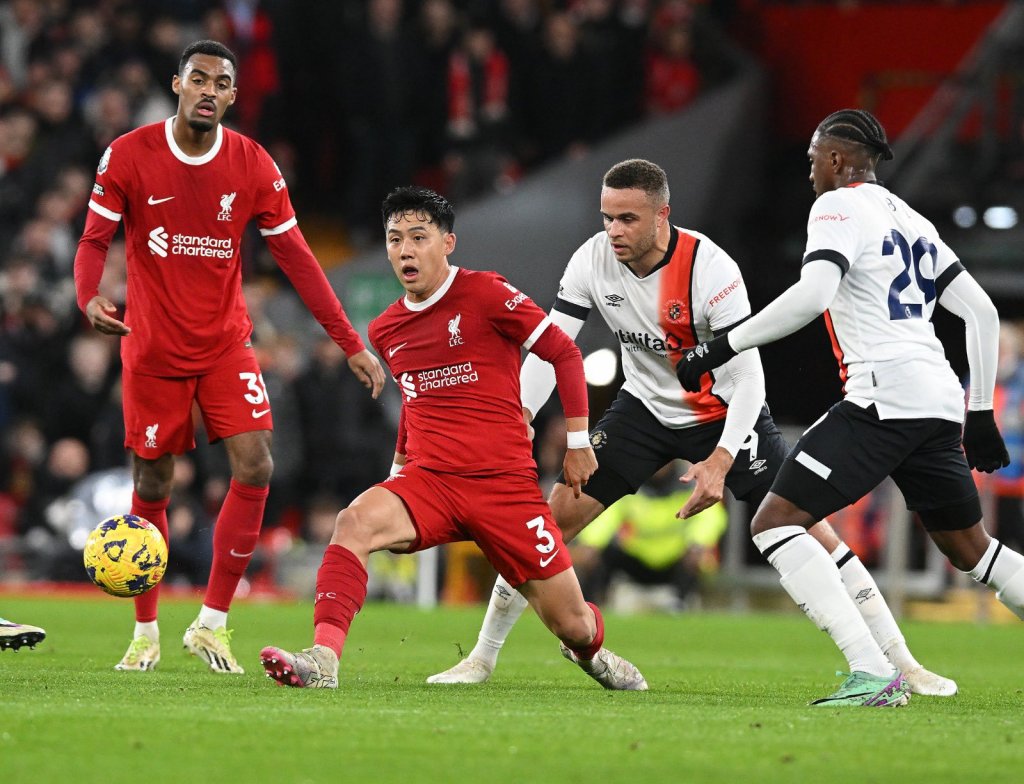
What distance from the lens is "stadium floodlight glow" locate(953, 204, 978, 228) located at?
666 inches

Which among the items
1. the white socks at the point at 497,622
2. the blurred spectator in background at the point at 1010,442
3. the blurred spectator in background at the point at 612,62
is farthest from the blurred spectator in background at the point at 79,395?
the white socks at the point at 497,622

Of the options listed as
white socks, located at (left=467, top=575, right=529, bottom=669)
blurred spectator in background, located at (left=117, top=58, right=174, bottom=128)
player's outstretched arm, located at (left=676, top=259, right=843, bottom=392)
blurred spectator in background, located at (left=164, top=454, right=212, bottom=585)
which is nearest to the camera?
player's outstretched arm, located at (left=676, top=259, right=843, bottom=392)

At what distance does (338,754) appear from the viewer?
4.82 metres

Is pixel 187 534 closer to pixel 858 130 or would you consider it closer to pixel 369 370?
pixel 369 370

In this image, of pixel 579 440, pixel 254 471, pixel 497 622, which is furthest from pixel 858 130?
pixel 254 471

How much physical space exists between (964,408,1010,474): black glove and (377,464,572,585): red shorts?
66.7 inches

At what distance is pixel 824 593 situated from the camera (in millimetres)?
6691

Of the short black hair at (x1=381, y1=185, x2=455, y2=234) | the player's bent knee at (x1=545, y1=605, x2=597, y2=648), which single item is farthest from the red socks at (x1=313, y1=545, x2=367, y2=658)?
the short black hair at (x1=381, y1=185, x2=455, y2=234)

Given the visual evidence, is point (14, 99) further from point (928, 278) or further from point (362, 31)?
point (928, 278)

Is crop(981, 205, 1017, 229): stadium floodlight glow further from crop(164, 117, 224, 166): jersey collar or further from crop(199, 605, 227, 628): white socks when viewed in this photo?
crop(199, 605, 227, 628): white socks

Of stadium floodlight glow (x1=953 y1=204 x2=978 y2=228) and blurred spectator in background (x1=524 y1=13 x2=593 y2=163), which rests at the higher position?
blurred spectator in background (x1=524 y1=13 x2=593 y2=163)

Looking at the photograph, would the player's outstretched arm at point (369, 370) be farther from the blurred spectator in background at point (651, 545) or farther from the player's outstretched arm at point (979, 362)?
the blurred spectator in background at point (651, 545)

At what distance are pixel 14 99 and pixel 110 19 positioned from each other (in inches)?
53.9

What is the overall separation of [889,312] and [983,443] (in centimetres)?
71
